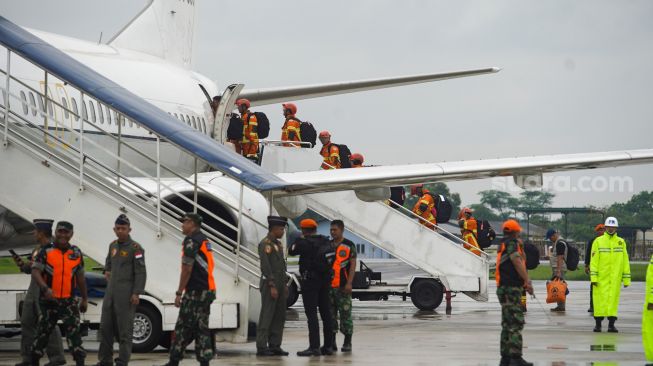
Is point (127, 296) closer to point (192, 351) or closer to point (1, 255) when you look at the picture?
point (192, 351)

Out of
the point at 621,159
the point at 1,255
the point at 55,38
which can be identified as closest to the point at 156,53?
the point at 55,38

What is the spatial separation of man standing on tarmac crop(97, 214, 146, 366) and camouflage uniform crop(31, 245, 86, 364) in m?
0.26

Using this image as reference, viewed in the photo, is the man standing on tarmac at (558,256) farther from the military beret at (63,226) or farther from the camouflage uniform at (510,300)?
the military beret at (63,226)

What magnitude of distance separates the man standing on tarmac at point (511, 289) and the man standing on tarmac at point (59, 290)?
4527mm

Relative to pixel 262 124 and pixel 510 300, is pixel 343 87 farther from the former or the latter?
pixel 510 300

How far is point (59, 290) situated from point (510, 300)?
4.84m

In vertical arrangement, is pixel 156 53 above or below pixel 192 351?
above

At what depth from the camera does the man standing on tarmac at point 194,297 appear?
12.8 metres

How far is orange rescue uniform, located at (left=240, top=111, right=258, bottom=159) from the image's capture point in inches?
856

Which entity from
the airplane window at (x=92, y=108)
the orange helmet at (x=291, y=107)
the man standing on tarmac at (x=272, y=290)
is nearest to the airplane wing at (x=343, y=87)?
the orange helmet at (x=291, y=107)

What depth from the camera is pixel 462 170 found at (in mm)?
17750

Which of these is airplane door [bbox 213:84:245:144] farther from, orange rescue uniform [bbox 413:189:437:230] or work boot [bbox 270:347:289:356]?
work boot [bbox 270:347:289:356]

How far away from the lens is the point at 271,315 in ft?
49.1

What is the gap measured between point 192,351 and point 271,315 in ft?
4.09
